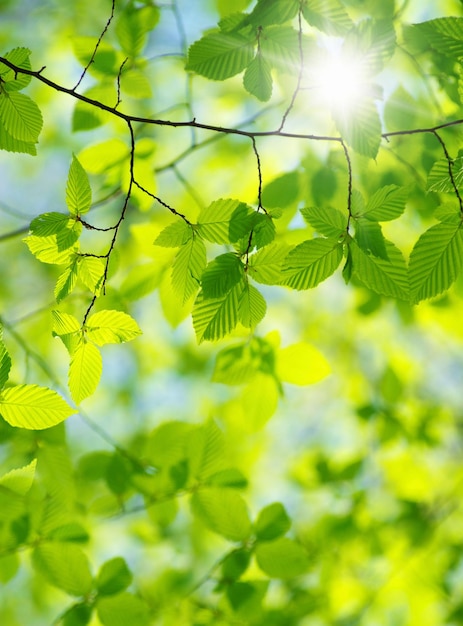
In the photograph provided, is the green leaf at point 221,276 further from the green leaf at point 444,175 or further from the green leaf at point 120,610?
the green leaf at point 120,610

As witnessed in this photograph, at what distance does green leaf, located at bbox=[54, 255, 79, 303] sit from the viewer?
0.88 m

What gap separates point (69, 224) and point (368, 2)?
1101mm

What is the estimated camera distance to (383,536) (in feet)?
9.68

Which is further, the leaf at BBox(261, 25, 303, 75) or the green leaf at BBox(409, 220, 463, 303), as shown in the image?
the leaf at BBox(261, 25, 303, 75)

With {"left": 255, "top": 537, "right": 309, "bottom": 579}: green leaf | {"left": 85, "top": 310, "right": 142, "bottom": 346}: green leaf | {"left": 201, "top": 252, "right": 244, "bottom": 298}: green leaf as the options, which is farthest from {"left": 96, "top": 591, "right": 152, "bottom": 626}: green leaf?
{"left": 201, "top": 252, "right": 244, "bottom": 298}: green leaf

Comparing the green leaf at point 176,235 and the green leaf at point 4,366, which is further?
the green leaf at point 176,235

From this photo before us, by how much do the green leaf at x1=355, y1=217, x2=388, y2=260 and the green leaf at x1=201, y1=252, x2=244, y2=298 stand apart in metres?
0.23

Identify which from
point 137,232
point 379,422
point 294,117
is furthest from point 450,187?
point 379,422

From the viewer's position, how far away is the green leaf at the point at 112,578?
1326 millimetres

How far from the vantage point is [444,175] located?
2.92 ft

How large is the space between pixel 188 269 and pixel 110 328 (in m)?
0.19

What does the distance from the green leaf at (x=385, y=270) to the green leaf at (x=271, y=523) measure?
0.80m

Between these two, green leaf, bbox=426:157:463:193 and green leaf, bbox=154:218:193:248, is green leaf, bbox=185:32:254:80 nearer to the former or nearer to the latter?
green leaf, bbox=154:218:193:248

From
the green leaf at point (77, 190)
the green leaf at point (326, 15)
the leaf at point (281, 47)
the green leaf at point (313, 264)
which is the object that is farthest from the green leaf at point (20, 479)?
the green leaf at point (326, 15)
